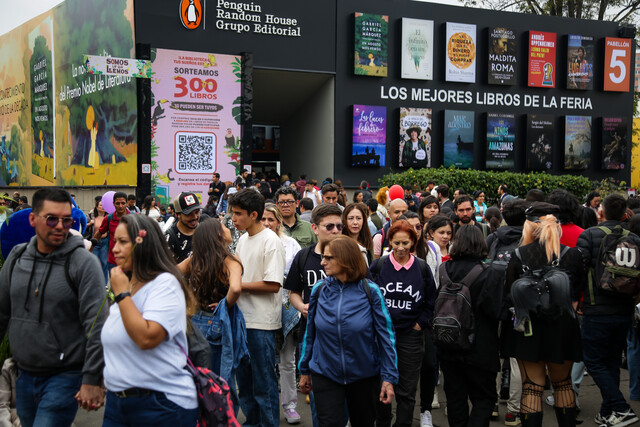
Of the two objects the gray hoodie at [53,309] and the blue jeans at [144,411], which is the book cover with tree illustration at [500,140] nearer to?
the gray hoodie at [53,309]

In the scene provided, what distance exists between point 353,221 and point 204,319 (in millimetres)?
1975

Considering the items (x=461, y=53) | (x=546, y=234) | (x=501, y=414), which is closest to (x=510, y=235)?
(x=546, y=234)

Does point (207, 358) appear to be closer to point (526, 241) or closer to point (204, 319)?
point (204, 319)

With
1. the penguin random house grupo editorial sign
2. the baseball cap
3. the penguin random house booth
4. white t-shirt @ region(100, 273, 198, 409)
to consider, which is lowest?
white t-shirt @ region(100, 273, 198, 409)

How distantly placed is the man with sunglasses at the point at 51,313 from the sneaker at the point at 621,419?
454cm

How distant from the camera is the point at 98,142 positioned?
21.1 m

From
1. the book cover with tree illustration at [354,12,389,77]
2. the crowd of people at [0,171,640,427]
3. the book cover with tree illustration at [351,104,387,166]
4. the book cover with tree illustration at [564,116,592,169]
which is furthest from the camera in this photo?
the book cover with tree illustration at [564,116,592,169]

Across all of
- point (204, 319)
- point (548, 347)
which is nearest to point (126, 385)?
point (204, 319)

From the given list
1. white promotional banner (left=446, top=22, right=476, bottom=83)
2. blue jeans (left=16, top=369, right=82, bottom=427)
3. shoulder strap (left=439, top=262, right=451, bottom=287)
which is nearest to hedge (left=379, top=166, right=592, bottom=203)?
white promotional banner (left=446, top=22, right=476, bottom=83)

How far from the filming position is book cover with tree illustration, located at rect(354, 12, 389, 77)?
73.5 feet

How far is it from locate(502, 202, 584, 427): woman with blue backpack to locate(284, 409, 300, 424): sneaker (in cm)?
208

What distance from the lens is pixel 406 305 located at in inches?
195

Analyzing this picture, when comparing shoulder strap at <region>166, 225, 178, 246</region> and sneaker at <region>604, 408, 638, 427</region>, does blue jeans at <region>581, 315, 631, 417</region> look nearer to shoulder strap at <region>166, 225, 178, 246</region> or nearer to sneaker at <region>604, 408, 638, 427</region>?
sneaker at <region>604, 408, 638, 427</region>

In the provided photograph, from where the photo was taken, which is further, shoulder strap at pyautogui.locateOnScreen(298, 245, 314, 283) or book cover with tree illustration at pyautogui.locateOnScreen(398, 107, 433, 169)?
book cover with tree illustration at pyautogui.locateOnScreen(398, 107, 433, 169)
